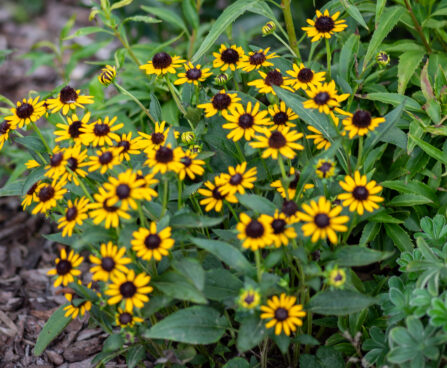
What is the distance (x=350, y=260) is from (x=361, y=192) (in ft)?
0.67

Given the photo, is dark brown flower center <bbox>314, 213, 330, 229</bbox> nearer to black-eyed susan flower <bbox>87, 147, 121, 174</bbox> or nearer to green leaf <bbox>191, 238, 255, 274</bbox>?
green leaf <bbox>191, 238, 255, 274</bbox>

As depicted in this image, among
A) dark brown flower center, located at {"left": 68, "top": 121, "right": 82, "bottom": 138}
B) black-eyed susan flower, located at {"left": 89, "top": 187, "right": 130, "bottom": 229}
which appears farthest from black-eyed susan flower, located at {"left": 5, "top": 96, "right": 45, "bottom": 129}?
black-eyed susan flower, located at {"left": 89, "top": 187, "right": 130, "bottom": 229}

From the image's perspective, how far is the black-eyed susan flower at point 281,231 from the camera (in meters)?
1.48

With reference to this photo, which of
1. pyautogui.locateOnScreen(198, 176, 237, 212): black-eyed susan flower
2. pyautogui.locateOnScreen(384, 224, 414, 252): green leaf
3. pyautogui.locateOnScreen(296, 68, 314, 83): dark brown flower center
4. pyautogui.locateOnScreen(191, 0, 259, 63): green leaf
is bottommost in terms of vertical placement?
pyautogui.locateOnScreen(384, 224, 414, 252): green leaf

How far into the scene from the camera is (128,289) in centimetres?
151

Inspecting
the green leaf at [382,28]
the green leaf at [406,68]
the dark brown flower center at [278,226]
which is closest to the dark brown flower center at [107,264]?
the dark brown flower center at [278,226]

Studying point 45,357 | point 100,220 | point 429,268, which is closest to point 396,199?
point 429,268

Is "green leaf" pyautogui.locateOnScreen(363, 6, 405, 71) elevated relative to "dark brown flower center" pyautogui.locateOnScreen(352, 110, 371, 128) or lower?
elevated

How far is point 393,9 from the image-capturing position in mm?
2186

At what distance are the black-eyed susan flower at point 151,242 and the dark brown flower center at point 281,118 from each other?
1.90ft

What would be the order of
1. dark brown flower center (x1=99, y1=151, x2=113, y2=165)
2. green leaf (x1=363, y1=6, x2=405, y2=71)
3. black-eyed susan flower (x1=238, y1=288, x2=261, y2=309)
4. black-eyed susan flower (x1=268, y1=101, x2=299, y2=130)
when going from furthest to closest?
green leaf (x1=363, y1=6, x2=405, y2=71), black-eyed susan flower (x1=268, y1=101, x2=299, y2=130), dark brown flower center (x1=99, y1=151, x2=113, y2=165), black-eyed susan flower (x1=238, y1=288, x2=261, y2=309)

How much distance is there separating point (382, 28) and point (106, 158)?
4.07 ft

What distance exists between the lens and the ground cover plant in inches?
59.6

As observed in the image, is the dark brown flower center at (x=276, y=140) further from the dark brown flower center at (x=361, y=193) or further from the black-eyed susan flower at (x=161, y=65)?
the black-eyed susan flower at (x=161, y=65)
